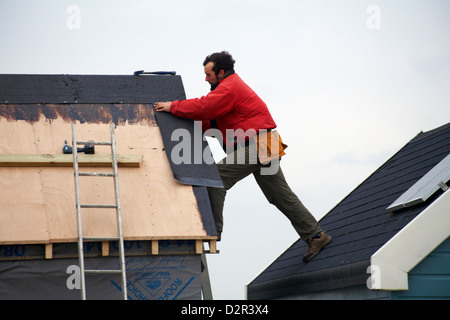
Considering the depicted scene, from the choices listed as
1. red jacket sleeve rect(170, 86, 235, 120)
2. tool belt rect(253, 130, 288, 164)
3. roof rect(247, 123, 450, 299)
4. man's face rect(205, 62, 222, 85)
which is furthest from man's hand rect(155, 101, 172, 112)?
roof rect(247, 123, 450, 299)

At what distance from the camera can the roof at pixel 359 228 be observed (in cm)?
745

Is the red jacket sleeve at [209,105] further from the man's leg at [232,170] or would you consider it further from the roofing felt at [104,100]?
the man's leg at [232,170]

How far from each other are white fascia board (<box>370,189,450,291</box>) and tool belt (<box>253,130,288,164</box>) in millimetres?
1876

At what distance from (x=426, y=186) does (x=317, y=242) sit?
5.82 ft

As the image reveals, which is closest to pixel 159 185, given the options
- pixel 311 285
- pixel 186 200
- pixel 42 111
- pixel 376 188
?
pixel 186 200

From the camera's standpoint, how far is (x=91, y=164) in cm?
744

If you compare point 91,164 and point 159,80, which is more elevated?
point 159,80

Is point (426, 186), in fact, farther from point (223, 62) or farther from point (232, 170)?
point (223, 62)

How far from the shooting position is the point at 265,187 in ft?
27.7

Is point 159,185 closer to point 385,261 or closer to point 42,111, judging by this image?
point 42,111

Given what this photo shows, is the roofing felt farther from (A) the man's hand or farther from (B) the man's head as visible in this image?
(B) the man's head

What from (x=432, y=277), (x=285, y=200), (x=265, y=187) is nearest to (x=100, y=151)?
(x=265, y=187)
